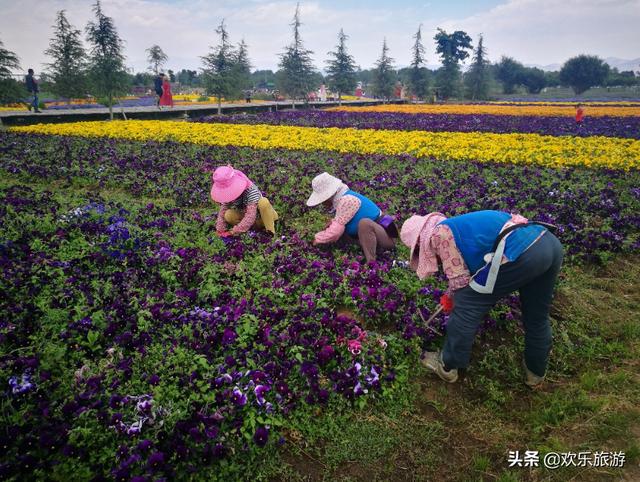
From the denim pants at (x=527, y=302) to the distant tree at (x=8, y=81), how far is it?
2325cm

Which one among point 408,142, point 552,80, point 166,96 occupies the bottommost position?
point 408,142

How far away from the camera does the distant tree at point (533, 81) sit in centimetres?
6819

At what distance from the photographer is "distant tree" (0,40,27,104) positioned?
18.3 m

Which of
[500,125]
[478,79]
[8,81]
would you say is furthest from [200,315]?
[478,79]

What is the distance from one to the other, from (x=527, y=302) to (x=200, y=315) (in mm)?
2675

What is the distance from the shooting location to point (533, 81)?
224 ft

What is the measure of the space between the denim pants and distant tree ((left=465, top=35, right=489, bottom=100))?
2312 inches

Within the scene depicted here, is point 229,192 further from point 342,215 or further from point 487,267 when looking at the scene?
point 487,267

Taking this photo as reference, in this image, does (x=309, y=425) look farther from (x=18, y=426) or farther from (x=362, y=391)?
(x=18, y=426)

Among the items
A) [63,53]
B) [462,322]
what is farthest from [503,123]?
[63,53]

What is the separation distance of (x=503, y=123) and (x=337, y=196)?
17.4 meters

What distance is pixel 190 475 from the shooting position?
2.43 meters

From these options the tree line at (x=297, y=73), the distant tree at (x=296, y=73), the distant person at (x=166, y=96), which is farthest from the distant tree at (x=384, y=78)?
the distant person at (x=166, y=96)

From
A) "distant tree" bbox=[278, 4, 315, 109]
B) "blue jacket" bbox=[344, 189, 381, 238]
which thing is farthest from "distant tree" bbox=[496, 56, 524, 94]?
"blue jacket" bbox=[344, 189, 381, 238]
